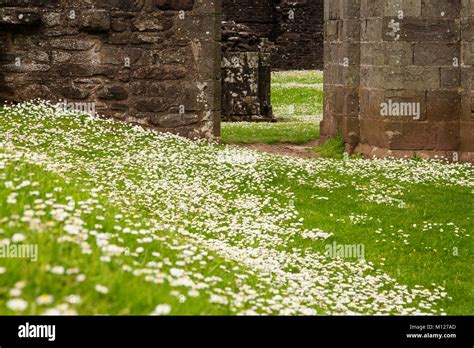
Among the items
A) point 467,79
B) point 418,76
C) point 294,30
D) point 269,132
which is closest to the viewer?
point 467,79

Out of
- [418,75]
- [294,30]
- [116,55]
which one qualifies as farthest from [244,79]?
[294,30]

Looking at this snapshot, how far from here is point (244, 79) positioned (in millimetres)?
19047

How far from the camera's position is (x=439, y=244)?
771 cm

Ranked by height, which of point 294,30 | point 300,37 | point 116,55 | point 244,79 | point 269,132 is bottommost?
point 269,132

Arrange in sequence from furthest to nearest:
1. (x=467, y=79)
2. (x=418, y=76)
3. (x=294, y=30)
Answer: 1. (x=294, y=30)
2. (x=418, y=76)
3. (x=467, y=79)

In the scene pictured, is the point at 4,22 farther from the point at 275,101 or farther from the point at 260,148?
the point at 275,101

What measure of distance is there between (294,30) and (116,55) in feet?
81.4

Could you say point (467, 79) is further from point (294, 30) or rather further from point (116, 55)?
point (294, 30)

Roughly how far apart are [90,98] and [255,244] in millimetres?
5761

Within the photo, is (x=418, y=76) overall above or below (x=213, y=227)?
above

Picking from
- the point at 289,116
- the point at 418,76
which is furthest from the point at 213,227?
the point at 289,116

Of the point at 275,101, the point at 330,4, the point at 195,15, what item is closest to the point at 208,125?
the point at 195,15

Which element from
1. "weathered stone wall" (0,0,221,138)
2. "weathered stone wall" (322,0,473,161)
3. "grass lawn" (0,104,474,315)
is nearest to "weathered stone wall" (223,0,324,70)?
"weathered stone wall" (322,0,473,161)

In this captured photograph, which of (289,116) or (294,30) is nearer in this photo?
(289,116)
